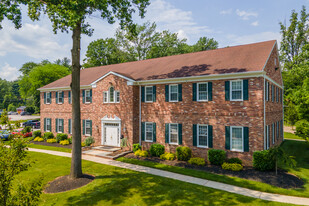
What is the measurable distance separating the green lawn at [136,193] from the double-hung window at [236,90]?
7108mm

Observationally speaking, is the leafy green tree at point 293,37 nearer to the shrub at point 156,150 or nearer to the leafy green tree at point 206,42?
the leafy green tree at point 206,42

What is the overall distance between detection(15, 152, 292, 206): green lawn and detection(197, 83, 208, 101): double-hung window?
721 centimetres

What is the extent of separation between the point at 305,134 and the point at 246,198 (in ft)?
34.9

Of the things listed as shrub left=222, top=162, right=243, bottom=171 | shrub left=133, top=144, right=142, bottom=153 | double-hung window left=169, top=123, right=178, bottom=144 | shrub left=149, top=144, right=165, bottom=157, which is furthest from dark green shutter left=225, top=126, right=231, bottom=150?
shrub left=133, top=144, right=142, bottom=153

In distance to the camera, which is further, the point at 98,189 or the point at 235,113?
the point at 235,113

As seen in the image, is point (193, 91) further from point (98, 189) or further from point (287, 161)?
point (98, 189)

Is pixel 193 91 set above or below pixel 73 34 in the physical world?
below

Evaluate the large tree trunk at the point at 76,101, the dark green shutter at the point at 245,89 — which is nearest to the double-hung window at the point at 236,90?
the dark green shutter at the point at 245,89

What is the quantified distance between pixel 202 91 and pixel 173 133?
15.0 feet

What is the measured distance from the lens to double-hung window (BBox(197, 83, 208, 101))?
50.0 feet

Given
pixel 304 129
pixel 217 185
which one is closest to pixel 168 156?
pixel 217 185

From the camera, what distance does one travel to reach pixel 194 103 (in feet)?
51.3

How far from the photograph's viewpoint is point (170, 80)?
54.1 ft

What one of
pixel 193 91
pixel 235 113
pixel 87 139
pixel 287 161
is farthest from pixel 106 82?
pixel 287 161
